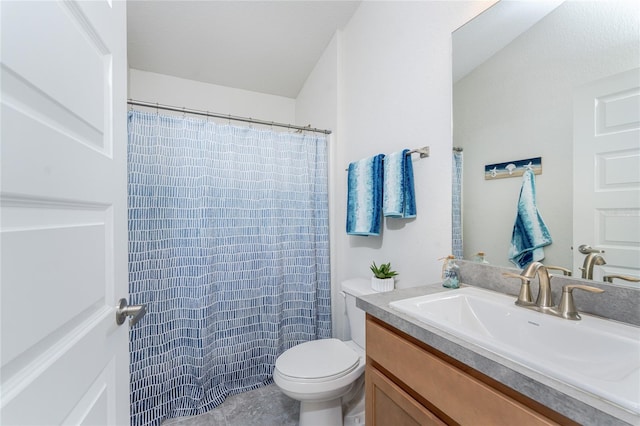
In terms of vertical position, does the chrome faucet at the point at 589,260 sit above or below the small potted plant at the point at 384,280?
above

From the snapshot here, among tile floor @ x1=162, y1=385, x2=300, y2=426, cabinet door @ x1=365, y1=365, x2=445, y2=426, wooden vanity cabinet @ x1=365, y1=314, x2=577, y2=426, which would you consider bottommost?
tile floor @ x1=162, y1=385, x2=300, y2=426

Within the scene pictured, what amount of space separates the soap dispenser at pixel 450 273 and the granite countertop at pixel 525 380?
410 mm

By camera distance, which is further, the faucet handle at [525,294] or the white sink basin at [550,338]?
the faucet handle at [525,294]

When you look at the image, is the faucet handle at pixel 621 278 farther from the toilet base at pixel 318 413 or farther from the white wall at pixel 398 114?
the toilet base at pixel 318 413

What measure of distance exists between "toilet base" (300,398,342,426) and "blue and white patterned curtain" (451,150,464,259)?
39.0 inches

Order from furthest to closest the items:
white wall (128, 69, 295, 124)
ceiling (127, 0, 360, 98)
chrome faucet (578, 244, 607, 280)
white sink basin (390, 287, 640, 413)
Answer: white wall (128, 69, 295, 124) < ceiling (127, 0, 360, 98) < chrome faucet (578, 244, 607, 280) < white sink basin (390, 287, 640, 413)

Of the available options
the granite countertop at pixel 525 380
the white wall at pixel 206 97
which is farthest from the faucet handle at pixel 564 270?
the white wall at pixel 206 97

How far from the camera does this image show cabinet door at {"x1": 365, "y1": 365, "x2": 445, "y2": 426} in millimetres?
743

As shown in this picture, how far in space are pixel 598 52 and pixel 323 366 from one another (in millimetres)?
1591

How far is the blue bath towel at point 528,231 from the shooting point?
0.92m

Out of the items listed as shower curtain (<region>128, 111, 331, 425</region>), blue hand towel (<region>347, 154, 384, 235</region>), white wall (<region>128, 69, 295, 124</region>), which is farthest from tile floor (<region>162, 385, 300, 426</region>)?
white wall (<region>128, 69, 295, 124</region>)

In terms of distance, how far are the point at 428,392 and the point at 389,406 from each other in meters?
0.22

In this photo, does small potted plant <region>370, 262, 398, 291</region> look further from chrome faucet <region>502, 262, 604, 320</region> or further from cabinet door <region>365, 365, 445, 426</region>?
chrome faucet <region>502, 262, 604, 320</region>

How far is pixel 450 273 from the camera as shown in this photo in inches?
44.9
